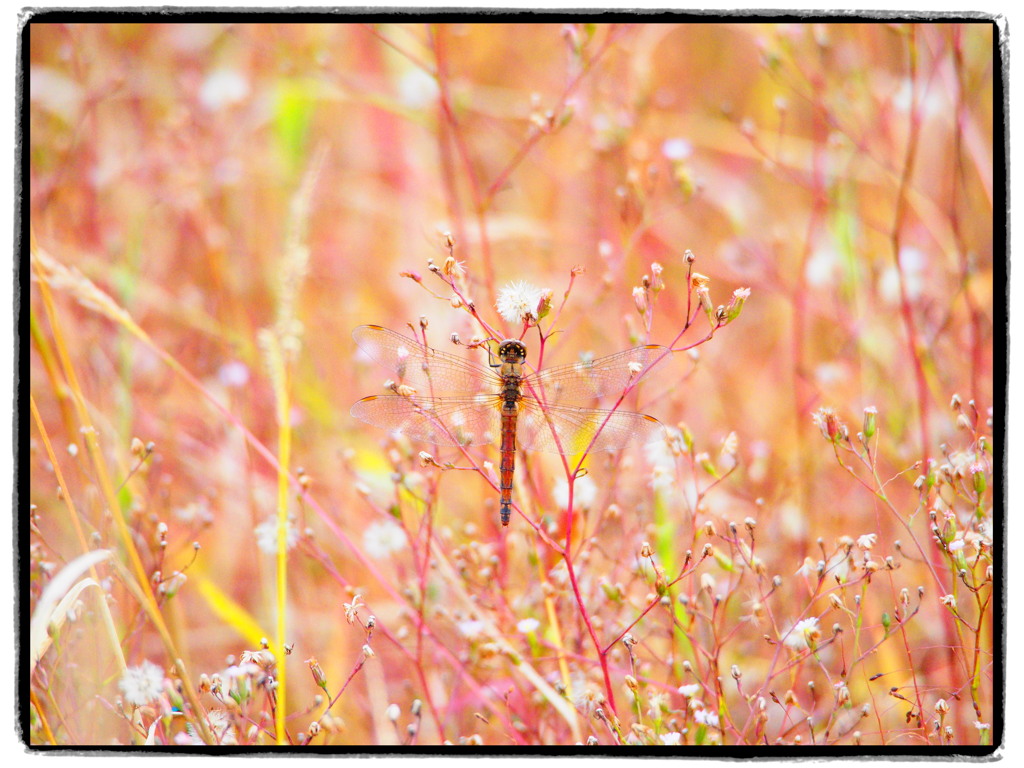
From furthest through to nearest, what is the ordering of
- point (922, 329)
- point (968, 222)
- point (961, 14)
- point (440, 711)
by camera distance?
point (922, 329), point (968, 222), point (440, 711), point (961, 14)

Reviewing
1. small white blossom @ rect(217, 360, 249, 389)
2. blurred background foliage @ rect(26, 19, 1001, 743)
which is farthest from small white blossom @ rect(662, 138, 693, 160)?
small white blossom @ rect(217, 360, 249, 389)

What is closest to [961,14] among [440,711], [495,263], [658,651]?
[495,263]

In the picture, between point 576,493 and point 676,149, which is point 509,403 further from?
point 676,149

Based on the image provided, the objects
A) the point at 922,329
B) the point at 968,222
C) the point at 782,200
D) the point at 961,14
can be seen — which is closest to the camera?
the point at 961,14

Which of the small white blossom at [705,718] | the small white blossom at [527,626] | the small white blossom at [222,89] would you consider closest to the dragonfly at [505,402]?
the small white blossom at [527,626]

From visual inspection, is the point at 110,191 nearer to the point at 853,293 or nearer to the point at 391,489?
the point at 391,489

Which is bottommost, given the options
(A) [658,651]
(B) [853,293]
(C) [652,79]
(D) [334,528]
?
(A) [658,651]
